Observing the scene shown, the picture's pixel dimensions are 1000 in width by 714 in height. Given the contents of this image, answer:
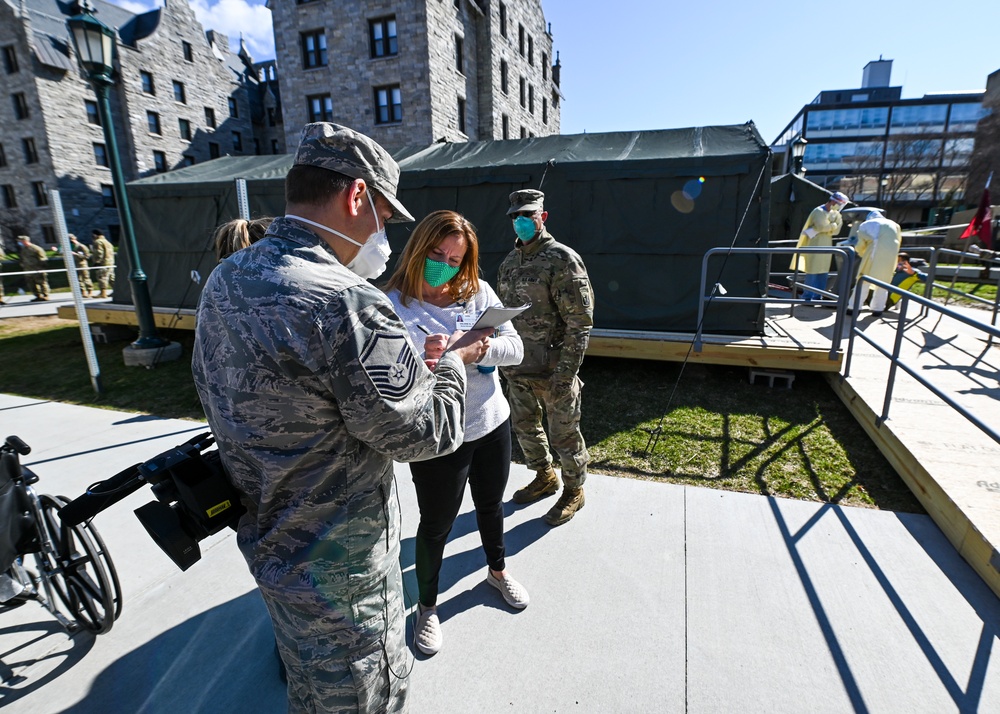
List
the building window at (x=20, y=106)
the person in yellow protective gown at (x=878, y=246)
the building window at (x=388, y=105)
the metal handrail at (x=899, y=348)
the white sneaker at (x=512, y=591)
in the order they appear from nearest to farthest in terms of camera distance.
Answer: the white sneaker at (x=512, y=591)
the metal handrail at (x=899, y=348)
the person in yellow protective gown at (x=878, y=246)
the building window at (x=388, y=105)
the building window at (x=20, y=106)

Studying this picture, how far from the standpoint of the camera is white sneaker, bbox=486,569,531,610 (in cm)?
241

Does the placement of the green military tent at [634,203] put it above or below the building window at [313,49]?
below

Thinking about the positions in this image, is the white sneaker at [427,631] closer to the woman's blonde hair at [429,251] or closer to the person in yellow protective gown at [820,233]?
the woman's blonde hair at [429,251]

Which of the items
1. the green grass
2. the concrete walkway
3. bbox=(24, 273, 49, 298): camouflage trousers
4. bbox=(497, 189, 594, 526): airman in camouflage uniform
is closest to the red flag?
the green grass

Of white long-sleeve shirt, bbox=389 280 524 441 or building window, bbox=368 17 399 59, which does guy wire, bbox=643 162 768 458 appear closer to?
white long-sleeve shirt, bbox=389 280 524 441

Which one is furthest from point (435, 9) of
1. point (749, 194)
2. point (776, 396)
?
point (776, 396)

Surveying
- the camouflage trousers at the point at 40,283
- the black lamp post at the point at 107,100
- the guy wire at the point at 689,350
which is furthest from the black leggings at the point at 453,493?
the camouflage trousers at the point at 40,283

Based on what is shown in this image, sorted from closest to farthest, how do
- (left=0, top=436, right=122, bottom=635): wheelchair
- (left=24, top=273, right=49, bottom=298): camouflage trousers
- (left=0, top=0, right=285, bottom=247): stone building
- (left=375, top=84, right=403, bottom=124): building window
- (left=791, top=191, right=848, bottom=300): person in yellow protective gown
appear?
(left=0, top=436, right=122, bottom=635): wheelchair, (left=791, top=191, right=848, bottom=300): person in yellow protective gown, (left=24, top=273, right=49, bottom=298): camouflage trousers, (left=375, top=84, right=403, bottom=124): building window, (left=0, top=0, right=285, bottom=247): stone building

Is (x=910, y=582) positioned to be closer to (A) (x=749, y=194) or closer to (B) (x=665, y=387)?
(B) (x=665, y=387)

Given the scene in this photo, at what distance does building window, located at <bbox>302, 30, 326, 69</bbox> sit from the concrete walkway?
2392cm

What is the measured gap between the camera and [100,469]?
3945 millimetres

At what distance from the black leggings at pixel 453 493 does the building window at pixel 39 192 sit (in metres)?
36.5

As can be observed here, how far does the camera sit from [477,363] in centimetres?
203

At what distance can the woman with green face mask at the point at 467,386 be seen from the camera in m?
2.07
